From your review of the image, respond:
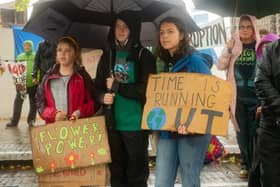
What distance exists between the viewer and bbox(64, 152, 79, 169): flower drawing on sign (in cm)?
429

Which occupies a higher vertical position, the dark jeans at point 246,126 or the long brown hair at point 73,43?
the long brown hair at point 73,43

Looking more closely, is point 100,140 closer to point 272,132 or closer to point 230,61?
point 272,132

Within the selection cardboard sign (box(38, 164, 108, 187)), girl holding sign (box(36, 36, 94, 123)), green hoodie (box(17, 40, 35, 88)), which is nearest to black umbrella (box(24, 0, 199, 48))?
girl holding sign (box(36, 36, 94, 123))

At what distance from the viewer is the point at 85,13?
4.80m

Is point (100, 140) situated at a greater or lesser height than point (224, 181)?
→ greater

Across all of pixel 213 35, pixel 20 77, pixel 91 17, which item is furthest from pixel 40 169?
pixel 20 77

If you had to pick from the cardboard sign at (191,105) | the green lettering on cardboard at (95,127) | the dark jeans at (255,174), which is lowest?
the dark jeans at (255,174)

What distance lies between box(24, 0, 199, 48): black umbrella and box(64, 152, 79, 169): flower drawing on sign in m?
1.19

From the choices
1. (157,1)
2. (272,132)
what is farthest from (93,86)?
(272,132)

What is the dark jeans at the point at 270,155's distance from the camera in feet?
13.0

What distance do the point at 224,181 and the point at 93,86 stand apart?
270cm

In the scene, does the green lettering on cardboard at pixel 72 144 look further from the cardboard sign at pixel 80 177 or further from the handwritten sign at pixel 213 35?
the handwritten sign at pixel 213 35

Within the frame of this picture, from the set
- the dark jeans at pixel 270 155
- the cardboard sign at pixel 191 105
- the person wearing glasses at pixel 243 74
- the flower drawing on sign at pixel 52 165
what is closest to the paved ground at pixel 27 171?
the person wearing glasses at pixel 243 74

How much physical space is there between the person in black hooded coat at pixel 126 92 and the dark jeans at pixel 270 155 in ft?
3.49
